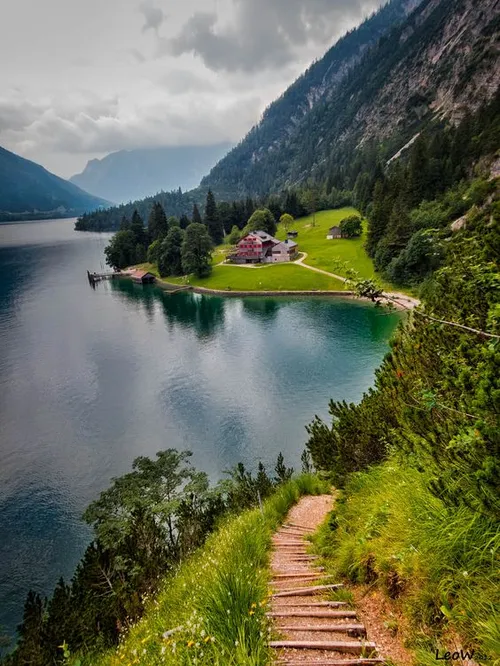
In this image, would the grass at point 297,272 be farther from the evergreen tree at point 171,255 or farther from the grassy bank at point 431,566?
the grassy bank at point 431,566

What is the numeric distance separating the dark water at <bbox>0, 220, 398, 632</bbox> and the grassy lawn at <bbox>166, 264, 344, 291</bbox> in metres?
5.96

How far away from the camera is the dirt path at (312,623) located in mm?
3793

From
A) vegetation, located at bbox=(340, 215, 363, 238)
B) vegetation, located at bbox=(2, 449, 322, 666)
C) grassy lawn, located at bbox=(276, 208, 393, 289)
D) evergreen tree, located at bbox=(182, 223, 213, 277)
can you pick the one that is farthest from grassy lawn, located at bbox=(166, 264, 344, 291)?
vegetation, located at bbox=(2, 449, 322, 666)

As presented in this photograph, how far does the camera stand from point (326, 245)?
3625 inches

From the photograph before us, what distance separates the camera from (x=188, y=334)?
53.2 metres

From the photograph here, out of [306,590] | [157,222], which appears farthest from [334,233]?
[306,590]

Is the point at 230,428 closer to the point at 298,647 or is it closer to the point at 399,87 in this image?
the point at 298,647

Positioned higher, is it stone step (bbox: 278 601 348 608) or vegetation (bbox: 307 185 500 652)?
vegetation (bbox: 307 185 500 652)

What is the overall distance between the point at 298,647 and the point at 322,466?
9.22m

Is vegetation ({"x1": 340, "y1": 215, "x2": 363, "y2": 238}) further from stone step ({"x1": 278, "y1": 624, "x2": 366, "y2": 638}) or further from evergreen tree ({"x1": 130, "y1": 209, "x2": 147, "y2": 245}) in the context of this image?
stone step ({"x1": 278, "y1": 624, "x2": 366, "y2": 638})

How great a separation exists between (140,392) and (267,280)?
43753 millimetres

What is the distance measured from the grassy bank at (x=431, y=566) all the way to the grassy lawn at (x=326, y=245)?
47946 millimetres

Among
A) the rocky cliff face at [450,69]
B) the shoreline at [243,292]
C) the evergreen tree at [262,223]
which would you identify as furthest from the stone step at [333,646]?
the rocky cliff face at [450,69]

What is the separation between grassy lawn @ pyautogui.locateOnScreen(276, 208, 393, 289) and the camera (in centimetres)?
7162
